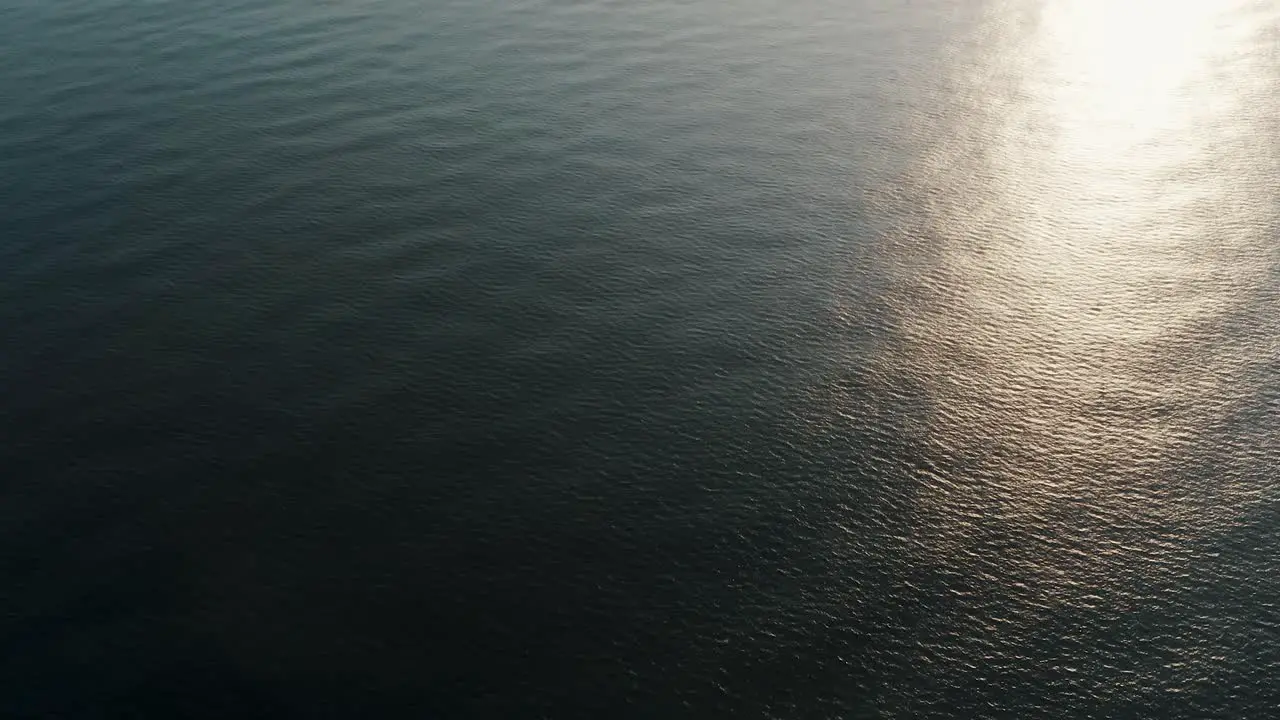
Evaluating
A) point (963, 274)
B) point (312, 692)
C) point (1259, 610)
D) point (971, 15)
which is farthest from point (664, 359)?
point (971, 15)

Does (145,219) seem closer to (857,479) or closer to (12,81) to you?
(12,81)

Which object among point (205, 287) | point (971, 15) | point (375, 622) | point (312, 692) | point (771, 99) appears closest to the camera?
point (312, 692)

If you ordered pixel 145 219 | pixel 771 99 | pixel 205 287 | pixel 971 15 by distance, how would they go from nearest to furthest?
1. pixel 205 287
2. pixel 145 219
3. pixel 771 99
4. pixel 971 15

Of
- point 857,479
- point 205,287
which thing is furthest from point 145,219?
point 857,479

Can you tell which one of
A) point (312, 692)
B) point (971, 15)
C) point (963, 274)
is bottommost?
point (312, 692)

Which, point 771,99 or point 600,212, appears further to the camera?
point 771,99

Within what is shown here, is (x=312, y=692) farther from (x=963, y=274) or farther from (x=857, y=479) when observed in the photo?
(x=963, y=274)

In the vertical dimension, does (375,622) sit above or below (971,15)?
below
